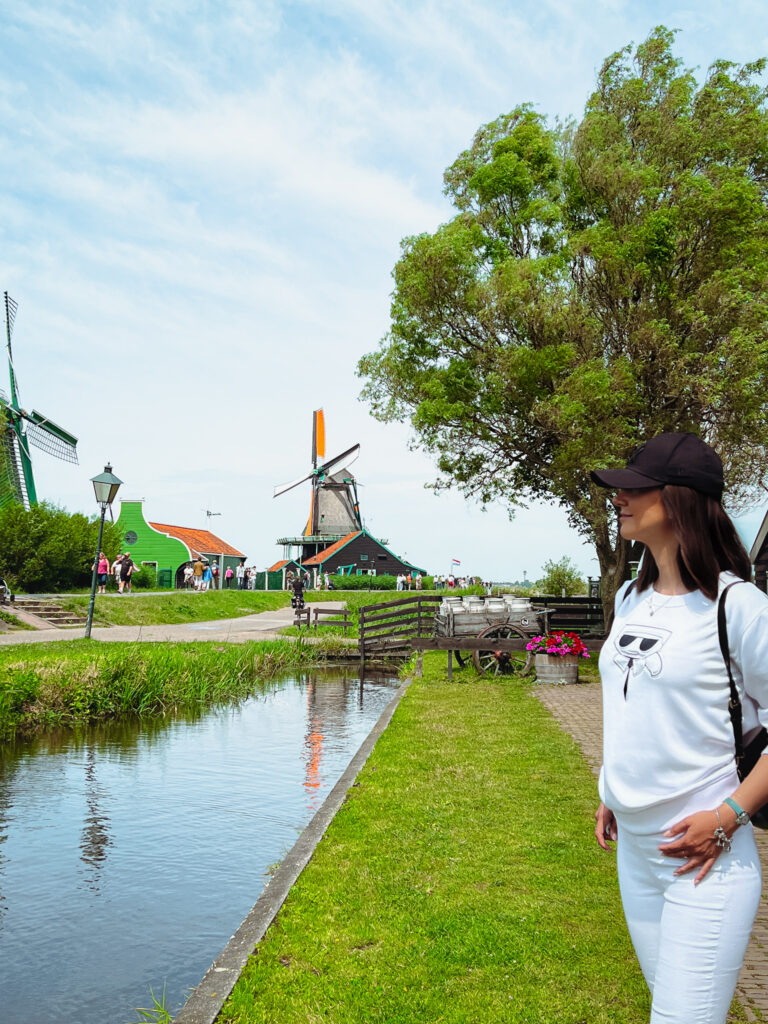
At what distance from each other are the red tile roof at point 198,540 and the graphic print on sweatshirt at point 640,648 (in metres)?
55.1

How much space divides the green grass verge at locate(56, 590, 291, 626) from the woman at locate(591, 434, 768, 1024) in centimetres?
2709

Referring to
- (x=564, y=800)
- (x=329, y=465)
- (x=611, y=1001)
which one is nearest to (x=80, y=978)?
(x=611, y=1001)

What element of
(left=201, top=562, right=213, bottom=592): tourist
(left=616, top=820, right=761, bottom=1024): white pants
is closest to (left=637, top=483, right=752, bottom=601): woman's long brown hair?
(left=616, top=820, right=761, bottom=1024): white pants

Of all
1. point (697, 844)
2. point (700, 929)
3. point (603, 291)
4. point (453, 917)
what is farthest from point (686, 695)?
point (603, 291)

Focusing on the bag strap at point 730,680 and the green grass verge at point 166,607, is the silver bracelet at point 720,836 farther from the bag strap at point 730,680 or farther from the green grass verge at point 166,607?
the green grass verge at point 166,607

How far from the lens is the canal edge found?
3.84m

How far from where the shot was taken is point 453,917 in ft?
15.7

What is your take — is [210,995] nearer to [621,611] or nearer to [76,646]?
[621,611]

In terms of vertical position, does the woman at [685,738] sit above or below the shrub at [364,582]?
below

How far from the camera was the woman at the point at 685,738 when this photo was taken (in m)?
2.09

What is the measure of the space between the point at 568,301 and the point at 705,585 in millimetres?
19876

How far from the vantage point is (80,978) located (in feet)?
17.8

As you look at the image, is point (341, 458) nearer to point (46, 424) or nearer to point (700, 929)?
point (46, 424)

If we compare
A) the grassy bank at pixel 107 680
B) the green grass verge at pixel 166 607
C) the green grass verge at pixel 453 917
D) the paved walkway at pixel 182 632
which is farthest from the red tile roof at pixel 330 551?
the green grass verge at pixel 453 917
